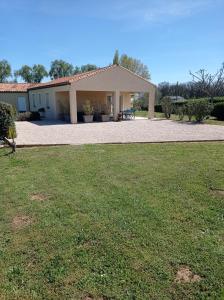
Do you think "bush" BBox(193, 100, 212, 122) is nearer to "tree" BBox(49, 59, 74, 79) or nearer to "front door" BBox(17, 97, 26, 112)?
"front door" BBox(17, 97, 26, 112)

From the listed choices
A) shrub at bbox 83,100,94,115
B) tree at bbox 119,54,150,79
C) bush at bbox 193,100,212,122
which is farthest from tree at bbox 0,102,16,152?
tree at bbox 119,54,150,79

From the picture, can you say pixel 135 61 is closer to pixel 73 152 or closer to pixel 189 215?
pixel 73 152

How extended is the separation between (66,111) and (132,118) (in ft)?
19.4

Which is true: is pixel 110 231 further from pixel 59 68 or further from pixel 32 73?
pixel 59 68

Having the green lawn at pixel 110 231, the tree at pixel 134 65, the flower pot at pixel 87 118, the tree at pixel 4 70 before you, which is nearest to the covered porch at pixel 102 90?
the flower pot at pixel 87 118

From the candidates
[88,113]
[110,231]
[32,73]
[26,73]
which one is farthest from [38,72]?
[110,231]

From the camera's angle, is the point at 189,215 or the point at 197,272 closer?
the point at 197,272

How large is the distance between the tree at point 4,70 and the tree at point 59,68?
9688 mm

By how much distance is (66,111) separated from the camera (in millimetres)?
23141

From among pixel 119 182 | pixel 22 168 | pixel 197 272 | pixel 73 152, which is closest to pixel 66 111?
pixel 73 152

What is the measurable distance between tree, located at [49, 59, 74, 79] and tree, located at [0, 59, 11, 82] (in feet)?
31.8

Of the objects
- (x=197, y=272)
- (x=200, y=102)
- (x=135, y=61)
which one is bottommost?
(x=197, y=272)

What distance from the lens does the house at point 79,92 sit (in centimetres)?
1998

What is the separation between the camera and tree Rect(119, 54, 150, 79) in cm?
4631
